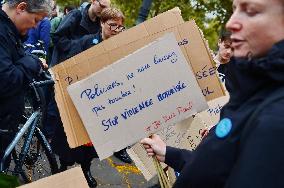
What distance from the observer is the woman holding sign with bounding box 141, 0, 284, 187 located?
1.18m

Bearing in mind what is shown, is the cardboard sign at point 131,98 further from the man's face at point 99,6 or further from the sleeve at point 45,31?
the sleeve at point 45,31

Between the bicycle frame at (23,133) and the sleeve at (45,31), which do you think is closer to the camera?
the bicycle frame at (23,133)

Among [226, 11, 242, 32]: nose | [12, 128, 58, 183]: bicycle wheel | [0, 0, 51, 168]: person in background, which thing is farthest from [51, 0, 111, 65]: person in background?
[226, 11, 242, 32]: nose

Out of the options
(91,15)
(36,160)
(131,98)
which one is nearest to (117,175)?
(36,160)

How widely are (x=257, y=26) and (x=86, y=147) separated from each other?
3463mm

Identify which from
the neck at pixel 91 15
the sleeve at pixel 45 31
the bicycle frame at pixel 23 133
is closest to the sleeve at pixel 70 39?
the neck at pixel 91 15

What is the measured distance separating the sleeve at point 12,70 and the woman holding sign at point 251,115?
2.18 m

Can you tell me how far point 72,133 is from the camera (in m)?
2.42

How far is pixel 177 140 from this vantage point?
2795mm

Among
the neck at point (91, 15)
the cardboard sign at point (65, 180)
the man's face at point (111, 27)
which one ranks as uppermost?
the neck at point (91, 15)

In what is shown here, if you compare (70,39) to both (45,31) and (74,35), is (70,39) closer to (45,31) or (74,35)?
(74,35)

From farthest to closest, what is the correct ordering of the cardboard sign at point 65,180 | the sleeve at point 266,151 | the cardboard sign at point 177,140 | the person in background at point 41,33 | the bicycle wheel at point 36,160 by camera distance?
the person in background at point 41,33 < the bicycle wheel at point 36,160 < the cardboard sign at point 177,140 < the cardboard sign at point 65,180 < the sleeve at point 266,151

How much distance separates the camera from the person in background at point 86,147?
4.35m

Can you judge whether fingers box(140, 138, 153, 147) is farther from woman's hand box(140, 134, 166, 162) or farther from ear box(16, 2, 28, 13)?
ear box(16, 2, 28, 13)
